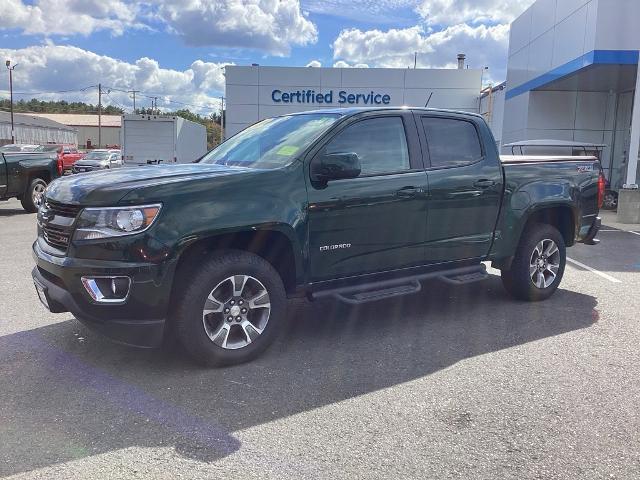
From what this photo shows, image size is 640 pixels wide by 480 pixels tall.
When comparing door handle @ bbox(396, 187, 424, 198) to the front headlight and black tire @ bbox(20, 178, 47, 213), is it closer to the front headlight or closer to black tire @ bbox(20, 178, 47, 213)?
the front headlight

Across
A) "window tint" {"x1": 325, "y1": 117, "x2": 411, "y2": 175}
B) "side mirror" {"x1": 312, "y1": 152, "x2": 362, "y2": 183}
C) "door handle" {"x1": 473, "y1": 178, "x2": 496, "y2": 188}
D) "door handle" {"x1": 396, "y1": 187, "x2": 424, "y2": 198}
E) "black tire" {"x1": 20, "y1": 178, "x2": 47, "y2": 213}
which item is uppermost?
"window tint" {"x1": 325, "y1": 117, "x2": 411, "y2": 175}

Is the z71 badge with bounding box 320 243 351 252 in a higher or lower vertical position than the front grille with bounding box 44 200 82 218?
lower

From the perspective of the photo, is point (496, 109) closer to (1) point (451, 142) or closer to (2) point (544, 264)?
(2) point (544, 264)

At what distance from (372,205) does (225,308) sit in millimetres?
1465

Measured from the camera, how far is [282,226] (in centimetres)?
Answer: 421

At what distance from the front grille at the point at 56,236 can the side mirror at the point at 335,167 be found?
183cm

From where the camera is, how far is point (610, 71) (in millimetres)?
16047

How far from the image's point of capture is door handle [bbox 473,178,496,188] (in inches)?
212

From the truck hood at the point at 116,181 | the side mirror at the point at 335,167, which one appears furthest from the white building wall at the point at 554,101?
the truck hood at the point at 116,181

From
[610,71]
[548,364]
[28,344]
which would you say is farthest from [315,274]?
[610,71]

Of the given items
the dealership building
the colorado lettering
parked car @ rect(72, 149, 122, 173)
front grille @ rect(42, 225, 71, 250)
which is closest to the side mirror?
front grille @ rect(42, 225, 71, 250)

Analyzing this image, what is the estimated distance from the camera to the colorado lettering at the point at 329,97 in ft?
83.9

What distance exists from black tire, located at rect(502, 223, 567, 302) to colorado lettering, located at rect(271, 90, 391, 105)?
66.4 ft

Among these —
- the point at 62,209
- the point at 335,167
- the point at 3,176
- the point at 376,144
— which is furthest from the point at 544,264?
the point at 3,176
